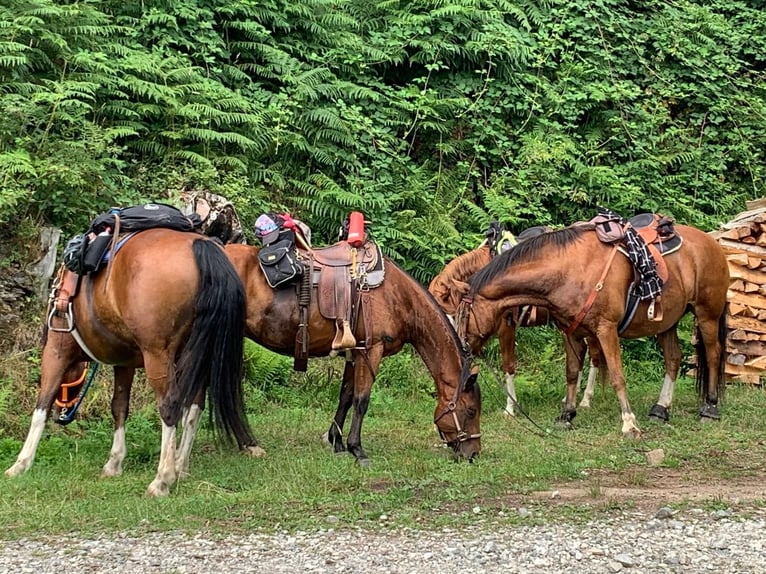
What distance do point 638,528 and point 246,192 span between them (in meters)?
7.16

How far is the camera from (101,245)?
19.6 feet

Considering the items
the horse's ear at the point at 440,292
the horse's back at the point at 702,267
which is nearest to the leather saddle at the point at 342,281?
the horse's ear at the point at 440,292

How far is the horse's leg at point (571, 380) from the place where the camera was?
8.51m

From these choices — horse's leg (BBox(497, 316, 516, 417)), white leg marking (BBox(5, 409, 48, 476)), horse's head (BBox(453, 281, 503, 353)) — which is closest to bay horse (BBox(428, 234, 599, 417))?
horse's leg (BBox(497, 316, 516, 417))

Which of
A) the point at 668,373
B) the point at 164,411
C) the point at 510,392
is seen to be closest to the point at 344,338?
the point at 164,411

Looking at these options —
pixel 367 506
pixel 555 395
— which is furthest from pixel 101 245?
pixel 555 395

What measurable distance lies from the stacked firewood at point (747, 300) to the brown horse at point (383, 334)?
214 inches

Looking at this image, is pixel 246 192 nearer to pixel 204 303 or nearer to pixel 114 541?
pixel 204 303

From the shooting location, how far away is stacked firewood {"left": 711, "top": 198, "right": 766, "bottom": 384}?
1064 centimetres

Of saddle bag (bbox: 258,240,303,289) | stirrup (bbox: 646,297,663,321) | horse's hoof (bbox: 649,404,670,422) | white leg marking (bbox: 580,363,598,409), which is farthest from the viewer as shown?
white leg marking (bbox: 580,363,598,409)

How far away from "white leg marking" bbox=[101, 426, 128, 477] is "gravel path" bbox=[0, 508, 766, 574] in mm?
1619

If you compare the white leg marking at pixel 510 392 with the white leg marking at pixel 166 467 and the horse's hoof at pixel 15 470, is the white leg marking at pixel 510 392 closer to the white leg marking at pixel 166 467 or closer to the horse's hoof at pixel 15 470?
the white leg marking at pixel 166 467

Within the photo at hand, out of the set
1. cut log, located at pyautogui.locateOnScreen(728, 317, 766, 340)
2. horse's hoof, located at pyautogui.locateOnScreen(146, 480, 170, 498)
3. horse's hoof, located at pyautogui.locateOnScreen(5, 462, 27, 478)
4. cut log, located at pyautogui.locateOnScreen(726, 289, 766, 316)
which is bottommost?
horse's hoof, located at pyautogui.locateOnScreen(5, 462, 27, 478)

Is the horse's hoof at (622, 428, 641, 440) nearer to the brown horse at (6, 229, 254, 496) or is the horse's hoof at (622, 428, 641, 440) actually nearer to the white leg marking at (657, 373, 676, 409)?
the white leg marking at (657, 373, 676, 409)
